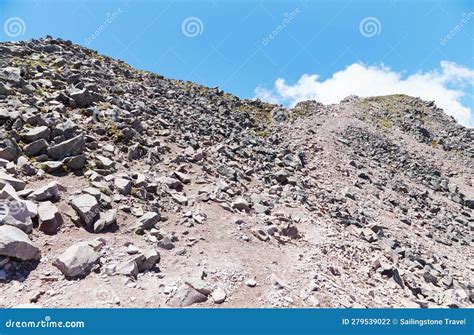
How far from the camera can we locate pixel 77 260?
874 cm

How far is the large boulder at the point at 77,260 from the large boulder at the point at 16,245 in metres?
0.64

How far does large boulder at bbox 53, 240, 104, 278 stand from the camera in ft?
28.1

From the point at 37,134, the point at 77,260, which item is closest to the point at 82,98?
the point at 37,134

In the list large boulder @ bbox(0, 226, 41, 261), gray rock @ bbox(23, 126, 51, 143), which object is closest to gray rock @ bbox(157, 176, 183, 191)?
gray rock @ bbox(23, 126, 51, 143)

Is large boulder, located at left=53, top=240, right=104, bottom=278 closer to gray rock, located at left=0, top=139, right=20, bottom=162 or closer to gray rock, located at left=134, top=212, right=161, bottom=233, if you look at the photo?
gray rock, located at left=134, top=212, right=161, bottom=233

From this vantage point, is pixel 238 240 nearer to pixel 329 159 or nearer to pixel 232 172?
pixel 232 172

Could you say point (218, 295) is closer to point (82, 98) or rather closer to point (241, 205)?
point (241, 205)

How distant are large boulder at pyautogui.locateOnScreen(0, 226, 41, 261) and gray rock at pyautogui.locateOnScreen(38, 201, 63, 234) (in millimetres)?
894

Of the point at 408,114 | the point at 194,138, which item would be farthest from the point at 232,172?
the point at 408,114

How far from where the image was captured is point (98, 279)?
28.2 ft

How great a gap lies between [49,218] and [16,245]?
1410 mm

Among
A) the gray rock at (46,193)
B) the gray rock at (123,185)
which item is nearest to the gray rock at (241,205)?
the gray rock at (123,185)

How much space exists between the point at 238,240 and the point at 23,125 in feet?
33.5
